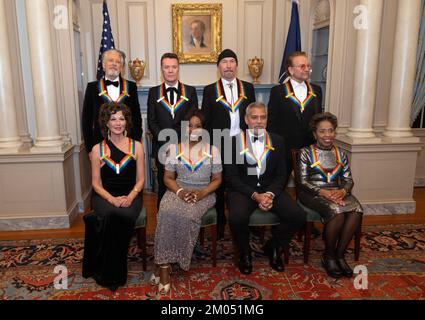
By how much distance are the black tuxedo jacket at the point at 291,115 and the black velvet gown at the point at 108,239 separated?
165 cm

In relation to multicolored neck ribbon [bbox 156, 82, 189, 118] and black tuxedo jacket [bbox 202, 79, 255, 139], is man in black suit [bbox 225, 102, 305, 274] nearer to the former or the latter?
black tuxedo jacket [bbox 202, 79, 255, 139]

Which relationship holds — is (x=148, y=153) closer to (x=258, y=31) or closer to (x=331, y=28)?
(x=258, y=31)

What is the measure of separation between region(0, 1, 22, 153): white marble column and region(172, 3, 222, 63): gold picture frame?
8.13ft

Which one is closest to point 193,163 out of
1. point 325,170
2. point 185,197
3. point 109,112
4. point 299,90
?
point 185,197

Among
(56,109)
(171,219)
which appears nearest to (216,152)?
(171,219)

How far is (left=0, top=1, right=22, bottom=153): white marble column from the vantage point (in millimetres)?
4230

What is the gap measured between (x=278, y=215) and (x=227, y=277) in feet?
2.31

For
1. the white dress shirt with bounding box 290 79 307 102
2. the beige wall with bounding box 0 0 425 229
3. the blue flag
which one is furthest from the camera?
the blue flag

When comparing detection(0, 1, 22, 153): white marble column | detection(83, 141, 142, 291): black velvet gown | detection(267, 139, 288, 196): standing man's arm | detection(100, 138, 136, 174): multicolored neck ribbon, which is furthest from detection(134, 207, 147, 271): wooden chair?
detection(0, 1, 22, 153): white marble column

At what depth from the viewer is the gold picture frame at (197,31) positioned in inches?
233

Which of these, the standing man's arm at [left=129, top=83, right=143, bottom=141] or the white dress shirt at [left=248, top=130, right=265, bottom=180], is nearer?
the white dress shirt at [left=248, top=130, right=265, bottom=180]

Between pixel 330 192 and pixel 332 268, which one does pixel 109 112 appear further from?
pixel 332 268

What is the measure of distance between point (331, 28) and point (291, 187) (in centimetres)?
251

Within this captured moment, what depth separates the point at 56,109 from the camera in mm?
4477
